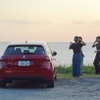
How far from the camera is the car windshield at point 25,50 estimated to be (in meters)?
16.8

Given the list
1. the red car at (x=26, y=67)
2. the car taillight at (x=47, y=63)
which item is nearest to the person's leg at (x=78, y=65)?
the red car at (x=26, y=67)

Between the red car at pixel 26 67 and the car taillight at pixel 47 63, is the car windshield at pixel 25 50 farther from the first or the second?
the car taillight at pixel 47 63

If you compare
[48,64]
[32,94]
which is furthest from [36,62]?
[32,94]

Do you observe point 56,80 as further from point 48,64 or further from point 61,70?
point 61,70

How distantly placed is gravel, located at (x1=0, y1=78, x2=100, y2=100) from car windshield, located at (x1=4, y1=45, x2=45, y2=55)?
3.76ft

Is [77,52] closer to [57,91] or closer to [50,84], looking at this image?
[50,84]

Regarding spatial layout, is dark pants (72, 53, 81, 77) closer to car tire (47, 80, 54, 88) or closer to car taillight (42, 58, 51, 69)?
car tire (47, 80, 54, 88)

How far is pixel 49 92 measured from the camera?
15516 mm

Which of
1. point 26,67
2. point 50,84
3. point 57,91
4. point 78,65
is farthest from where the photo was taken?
point 78,65

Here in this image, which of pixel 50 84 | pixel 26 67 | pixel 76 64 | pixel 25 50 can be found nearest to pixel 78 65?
pixel 76 64

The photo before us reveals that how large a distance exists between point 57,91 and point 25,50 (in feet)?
6.47

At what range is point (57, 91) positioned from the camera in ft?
51.7

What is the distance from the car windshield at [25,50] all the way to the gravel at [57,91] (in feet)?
3.76

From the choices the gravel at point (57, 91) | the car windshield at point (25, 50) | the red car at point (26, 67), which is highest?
the car windshield at point (25, 50)
